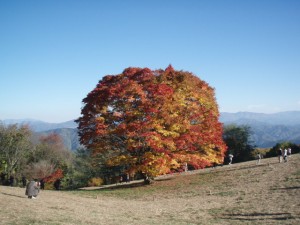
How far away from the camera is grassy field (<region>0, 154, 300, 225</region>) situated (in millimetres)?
19750

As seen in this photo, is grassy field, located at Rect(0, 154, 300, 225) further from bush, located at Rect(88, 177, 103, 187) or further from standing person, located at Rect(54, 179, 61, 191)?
standing person, located at Rect(54, 179, 61, 191)

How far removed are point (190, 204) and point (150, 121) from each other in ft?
Answer: 37.5

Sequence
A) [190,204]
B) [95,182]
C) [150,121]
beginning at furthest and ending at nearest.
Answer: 1. [95,182]
2. [150,121]
3. [190,204]

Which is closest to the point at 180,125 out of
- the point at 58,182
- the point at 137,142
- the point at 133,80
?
the point at 137,142

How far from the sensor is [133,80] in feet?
125

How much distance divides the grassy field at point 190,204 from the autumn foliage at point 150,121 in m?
3.42

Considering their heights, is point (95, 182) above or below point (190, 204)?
below

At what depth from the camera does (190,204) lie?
88.6ft

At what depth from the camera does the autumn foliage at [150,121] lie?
3581cm

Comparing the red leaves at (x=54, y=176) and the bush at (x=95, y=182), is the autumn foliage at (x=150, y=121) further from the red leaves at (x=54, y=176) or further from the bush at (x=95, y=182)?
the red leaves at (x=54, y=176)

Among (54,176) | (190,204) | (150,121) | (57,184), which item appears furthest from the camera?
(54,176)

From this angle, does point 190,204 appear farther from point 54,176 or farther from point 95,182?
point 54,176

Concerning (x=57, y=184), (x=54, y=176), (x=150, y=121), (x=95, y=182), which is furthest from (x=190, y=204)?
(x=54, y=176)

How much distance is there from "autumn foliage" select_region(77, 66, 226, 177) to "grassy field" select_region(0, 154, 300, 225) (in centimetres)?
342
